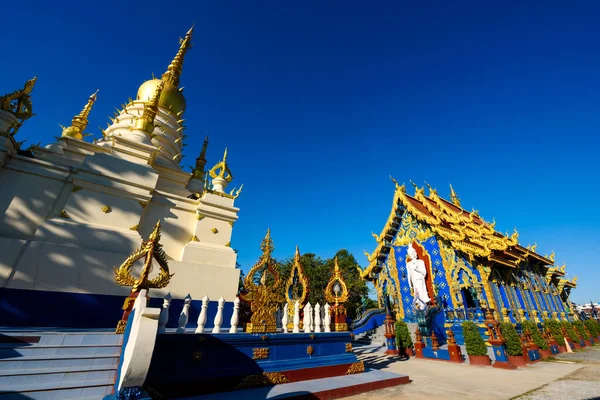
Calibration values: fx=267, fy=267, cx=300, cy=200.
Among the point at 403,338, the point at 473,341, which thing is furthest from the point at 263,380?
the point at 403,338

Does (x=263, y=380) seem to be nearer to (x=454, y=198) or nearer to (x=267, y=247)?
(x=267, y=247)

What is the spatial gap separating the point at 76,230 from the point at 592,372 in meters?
16.3

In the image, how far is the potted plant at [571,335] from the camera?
1379cm

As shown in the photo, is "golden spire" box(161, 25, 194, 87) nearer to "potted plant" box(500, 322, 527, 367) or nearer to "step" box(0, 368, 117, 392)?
"step" box(0, 368, 117, 392)

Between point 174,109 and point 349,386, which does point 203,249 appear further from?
point 174,109

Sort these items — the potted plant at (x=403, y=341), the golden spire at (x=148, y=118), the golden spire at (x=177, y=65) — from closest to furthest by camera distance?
the potted plant at (x=403, y=341)
the golden spire at (x=148, y=118)
the golden spire at (x=177, y=65)

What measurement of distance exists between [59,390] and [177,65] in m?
20.5

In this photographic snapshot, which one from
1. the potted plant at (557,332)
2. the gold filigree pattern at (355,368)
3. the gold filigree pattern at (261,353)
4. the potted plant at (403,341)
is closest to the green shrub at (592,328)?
the potted plant at (557,332)

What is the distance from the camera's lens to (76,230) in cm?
861

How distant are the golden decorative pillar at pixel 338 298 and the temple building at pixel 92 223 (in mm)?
4723

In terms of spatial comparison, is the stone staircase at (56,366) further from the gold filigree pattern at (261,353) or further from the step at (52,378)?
the gold filigree pattern at (261,353)

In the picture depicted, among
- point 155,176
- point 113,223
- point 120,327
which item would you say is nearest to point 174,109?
point 155,176

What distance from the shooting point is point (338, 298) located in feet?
24.9

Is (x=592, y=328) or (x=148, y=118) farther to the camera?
(x=592, y=328)
